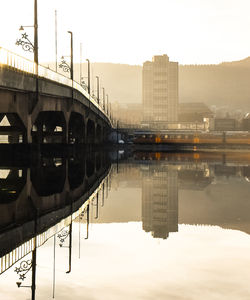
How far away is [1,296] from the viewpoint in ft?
21.2

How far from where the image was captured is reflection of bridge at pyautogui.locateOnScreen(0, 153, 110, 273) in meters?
9.65

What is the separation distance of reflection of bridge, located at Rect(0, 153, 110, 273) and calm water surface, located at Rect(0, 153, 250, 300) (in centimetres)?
3

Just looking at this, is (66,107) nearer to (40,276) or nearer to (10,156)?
(10,156)

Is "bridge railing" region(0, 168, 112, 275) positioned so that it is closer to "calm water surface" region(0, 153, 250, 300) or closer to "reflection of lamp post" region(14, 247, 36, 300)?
"calm water surface" region(0, 153, 250, 300)

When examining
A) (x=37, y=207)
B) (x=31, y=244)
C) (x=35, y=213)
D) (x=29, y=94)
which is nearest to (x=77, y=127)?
(x=29, y=94)

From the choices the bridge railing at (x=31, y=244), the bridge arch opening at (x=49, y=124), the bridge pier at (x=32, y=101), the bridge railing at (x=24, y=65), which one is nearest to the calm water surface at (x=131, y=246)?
the bridge railing at (x=31, y=244)

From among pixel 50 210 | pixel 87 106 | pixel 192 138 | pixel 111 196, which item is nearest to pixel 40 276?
pixel 50 210

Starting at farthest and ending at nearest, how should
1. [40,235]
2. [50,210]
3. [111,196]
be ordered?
[111,196] < [50,210] < [40,235]

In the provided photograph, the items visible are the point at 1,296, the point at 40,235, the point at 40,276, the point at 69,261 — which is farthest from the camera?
the point at 40,235

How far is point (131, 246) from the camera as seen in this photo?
970 centimetres

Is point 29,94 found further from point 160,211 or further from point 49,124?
point 49,124

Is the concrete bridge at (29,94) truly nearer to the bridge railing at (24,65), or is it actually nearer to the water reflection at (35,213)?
the bridge railing at (24,65)

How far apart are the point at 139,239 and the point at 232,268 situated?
113 inches

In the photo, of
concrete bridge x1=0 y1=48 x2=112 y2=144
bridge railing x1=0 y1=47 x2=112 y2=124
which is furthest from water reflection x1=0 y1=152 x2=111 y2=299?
concrete bridge x1=0 y1=48 x2=112 y2=144
